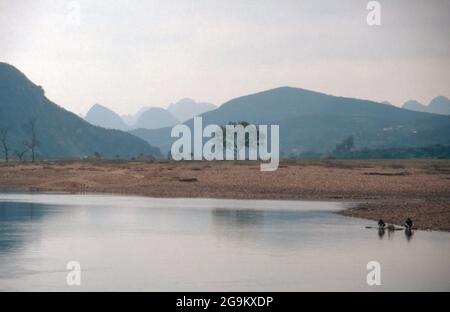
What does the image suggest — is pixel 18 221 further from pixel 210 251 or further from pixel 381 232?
pixel 381 232

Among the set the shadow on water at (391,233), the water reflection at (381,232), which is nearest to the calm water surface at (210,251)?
the shadow on water at (391,233)

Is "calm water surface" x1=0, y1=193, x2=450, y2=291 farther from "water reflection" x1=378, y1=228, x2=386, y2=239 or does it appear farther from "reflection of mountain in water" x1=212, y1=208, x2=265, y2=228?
"water reflection" x1=378, y1=228, x2=386, y2=239

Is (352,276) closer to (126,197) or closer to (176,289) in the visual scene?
(176,289)

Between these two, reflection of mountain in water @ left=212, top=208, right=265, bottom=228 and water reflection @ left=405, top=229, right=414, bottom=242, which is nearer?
water reflection @ left=405, top=229, right=414, bottom=242

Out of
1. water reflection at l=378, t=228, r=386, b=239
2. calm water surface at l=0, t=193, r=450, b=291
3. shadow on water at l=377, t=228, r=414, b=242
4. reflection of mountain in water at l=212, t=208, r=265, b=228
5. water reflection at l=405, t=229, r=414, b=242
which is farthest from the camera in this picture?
reflection of mountain in water at l=212, t=208, r=265, b=228

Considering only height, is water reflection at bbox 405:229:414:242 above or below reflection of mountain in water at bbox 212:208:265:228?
below

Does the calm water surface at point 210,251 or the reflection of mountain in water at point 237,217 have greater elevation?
the reflection of mountain in water at point 237,217

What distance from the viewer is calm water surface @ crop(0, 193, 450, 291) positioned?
28.2 m

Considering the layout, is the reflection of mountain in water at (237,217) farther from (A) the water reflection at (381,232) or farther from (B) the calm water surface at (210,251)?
(A) the water reflection at (381,232)

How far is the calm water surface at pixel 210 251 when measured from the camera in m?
28.2

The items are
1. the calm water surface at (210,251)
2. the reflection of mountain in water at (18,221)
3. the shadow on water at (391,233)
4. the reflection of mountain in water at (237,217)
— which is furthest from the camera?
the reflection of mountain in water at (237,217)

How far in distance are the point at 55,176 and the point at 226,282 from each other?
6907 centimetres

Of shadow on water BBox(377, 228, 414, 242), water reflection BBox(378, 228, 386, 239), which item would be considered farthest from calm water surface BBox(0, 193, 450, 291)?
water reflection BBox(378, 228, 386, 239)

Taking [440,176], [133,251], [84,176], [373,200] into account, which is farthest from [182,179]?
[133,251]
